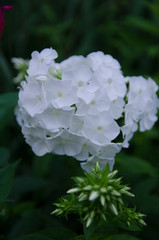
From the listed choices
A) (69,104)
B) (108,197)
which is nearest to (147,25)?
(69,104)

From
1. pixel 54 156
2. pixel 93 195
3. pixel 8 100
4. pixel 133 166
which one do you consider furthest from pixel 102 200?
pixel 54 156

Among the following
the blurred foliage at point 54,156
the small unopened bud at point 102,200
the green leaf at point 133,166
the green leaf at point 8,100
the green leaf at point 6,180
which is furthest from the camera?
the green leaf at point 133,166

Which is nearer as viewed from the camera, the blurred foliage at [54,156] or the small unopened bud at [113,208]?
the small unopened bud at [113,208]

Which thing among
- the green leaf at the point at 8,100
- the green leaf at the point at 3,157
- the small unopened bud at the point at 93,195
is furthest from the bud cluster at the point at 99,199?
the green leaf at the point at 8,100

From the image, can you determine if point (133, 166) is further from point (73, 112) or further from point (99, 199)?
point (99, 199)

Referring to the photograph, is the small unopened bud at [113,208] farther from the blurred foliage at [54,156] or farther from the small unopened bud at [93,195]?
the blurred foliage at [54,156]

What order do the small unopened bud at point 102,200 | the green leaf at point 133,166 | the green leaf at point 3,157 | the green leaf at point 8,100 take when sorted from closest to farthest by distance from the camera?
the small unopened bud at point 102,200 < the green leaf at point 3,157 < the green leaf at point 8,100 < the green leaf at point 133,166

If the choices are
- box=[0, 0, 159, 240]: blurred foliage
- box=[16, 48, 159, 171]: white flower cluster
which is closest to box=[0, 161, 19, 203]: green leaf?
box=[0, 0, 159, 240]: blurred foliage
